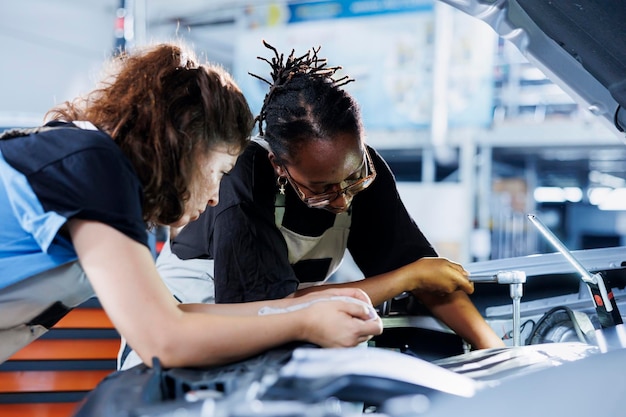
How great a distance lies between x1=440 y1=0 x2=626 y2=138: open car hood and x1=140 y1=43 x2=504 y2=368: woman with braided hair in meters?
0.40

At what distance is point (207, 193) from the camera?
4.10 feet

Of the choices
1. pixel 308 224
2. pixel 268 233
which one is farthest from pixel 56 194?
pixel 308 224

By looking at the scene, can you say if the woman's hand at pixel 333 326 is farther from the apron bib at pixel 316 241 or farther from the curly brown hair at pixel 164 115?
the apron bib at pixel 316 241

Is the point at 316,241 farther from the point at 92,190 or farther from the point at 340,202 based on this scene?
the point at 92,190

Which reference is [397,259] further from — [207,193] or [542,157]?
[542,157]

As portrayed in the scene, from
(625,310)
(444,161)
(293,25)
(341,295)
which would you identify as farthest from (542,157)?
(341,295)

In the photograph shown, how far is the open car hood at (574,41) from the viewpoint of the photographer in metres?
1.45

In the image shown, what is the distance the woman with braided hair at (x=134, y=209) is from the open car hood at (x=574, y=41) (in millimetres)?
704

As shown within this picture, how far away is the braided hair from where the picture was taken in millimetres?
→ 1581

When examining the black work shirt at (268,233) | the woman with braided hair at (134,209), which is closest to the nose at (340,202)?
the black work shirt at (268,233)

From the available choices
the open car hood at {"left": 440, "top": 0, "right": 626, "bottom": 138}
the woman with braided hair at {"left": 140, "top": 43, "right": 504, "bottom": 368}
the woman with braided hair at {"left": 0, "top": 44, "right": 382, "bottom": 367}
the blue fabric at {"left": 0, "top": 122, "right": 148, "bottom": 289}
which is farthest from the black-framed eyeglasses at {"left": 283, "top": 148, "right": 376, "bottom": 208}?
the blue fabric at {"left": 0, "top": 122, "right": 148, "bottom": 289}

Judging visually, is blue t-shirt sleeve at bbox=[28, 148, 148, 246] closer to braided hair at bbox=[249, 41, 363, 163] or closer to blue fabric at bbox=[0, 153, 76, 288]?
blue fabric at bbox=[0, 153, 76, 288]

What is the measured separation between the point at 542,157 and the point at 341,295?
606cm

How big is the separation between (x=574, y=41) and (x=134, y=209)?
3.40 feet
